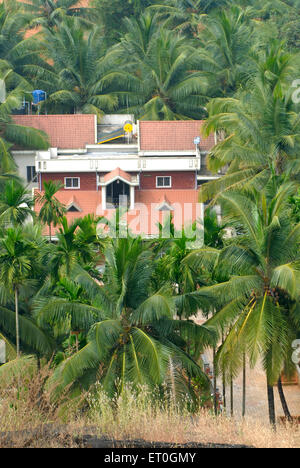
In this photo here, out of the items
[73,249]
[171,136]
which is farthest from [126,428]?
[171,136]

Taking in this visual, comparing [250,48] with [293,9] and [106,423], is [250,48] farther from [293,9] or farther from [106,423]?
[106,423]

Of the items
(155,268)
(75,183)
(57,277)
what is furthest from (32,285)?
(75,183)

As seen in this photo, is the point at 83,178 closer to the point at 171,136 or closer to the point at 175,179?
the point at 175,179

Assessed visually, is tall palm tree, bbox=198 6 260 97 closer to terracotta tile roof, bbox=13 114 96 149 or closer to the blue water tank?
terracotta tile roof, bbox=13 114 96 149

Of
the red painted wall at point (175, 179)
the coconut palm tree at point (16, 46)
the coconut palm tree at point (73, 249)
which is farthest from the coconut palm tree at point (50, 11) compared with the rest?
the coconut palm tree at point (73, 249)

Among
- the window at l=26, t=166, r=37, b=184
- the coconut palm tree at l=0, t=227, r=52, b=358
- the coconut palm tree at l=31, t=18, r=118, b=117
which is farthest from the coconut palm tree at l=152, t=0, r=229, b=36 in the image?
the coconut palm tree at l=0, t=227, r=52, b=358

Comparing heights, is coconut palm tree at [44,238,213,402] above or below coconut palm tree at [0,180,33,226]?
below

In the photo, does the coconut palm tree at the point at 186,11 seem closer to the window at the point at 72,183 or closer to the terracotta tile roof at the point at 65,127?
the terracotta tile roof at the point at 65,127
